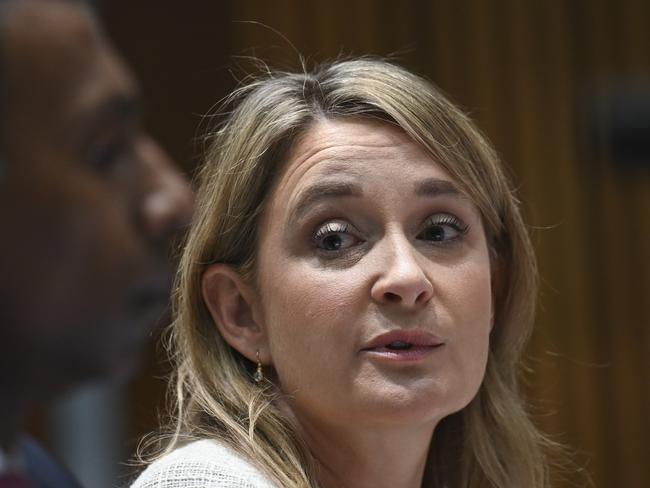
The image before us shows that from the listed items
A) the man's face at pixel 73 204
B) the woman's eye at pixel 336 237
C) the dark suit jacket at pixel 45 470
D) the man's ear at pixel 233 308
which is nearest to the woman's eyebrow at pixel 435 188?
the woman's eye at pixel 336 237

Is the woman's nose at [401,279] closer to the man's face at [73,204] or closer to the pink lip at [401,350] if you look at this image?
the pink lip at [401,350]

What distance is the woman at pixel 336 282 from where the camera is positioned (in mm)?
A: 1635

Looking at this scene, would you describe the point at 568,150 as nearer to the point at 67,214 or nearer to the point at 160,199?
the point at 160,199

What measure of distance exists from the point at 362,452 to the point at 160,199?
1.82 ft

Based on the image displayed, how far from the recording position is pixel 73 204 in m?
1.12

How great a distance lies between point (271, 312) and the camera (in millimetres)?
1721

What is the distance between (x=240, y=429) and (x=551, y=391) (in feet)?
8.26

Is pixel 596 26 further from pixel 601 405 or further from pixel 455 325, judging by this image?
pixel 455 325

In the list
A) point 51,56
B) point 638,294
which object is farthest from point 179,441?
point 638,294

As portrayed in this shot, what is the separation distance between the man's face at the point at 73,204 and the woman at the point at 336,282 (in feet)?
0.99

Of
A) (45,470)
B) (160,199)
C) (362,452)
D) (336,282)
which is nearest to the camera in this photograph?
(160,199)

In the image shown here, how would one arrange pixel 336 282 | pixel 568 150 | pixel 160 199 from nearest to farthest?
pixel 160 199 < pixel 336 282 < pixel 568 150

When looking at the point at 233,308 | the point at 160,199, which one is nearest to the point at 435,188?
the point at 233,308

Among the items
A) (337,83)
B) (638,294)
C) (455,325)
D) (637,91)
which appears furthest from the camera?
(638,294)
